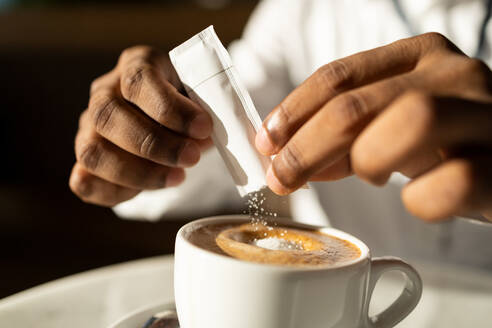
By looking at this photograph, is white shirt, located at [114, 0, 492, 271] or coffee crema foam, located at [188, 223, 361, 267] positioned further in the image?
white shirt, located at [114, 0, 492, 271]

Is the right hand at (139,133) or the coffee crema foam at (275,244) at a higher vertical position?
the right hand at (139,133)

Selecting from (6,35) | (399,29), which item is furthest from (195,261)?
(6,35)

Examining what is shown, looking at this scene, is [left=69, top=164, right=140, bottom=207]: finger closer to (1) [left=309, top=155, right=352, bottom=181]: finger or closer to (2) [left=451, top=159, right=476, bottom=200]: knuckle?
(1) [left=309, top=155, right=352, bottom=181]: finger

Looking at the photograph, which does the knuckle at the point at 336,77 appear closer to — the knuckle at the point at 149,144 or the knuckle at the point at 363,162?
the knuckle at the point at 363,162

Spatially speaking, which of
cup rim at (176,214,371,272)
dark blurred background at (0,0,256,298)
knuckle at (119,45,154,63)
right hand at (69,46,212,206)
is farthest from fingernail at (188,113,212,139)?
dark blurred background at (0,0,256,298)

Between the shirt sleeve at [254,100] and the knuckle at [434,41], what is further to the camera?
the shirt sleeve at [254,100]

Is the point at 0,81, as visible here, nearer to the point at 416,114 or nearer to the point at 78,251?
the point at 78,251

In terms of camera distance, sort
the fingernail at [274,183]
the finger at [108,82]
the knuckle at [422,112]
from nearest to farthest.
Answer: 1. the knuckle at [422,112]
2. the fingernail at [274,183]
3. the finger at [108,82]

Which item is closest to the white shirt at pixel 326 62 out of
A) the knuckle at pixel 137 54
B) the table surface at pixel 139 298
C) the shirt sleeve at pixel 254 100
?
the shirt sleeve at pixel 254 100
